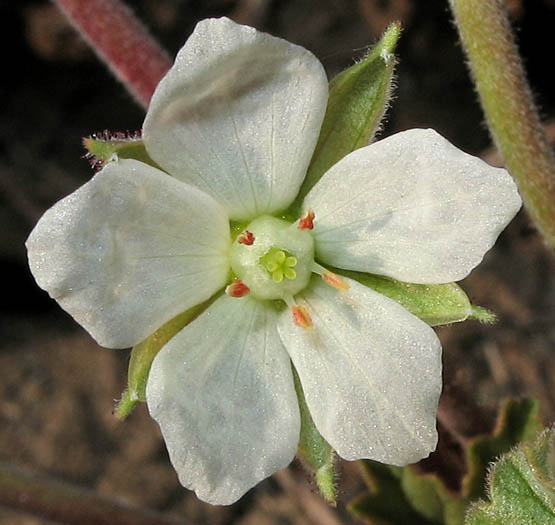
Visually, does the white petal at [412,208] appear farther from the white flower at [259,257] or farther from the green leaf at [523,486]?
the green leaf at [523,486]

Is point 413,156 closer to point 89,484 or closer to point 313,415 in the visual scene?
point 313,415

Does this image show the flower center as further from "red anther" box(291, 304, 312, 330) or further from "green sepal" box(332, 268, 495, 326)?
"green sepal" box(332, 268, 495, 326)

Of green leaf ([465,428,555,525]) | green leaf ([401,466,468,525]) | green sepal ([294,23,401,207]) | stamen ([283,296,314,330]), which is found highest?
green sepal ([294,23,401,207])

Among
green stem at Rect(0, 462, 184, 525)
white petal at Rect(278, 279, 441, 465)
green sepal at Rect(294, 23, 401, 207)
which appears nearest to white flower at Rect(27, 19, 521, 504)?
white petal at Rect(278, 279, 441, 465)

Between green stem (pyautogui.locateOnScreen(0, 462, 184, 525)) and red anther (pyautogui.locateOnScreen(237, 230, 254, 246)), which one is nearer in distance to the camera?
red anther (pyautogui.locateOnScreen(237, 230, 254, 246))

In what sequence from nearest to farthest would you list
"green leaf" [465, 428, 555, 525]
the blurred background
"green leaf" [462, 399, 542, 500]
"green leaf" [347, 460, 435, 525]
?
1. "green leaf" [465, 428, 555, 525]
2. "green leaf" [462, 399, 542, 500]
3. "green leaf" [347, 460, 435, 525]
4. the blurred background

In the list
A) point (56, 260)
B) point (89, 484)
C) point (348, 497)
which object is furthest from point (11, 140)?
point (56, 260)

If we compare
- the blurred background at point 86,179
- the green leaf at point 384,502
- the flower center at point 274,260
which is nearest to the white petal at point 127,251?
the flower center at point 274,260

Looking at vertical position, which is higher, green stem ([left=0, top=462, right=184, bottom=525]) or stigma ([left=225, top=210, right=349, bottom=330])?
stigma ([left=225, top=210, right=349, bottom=330])
